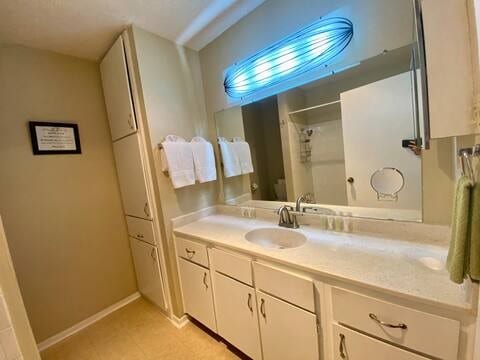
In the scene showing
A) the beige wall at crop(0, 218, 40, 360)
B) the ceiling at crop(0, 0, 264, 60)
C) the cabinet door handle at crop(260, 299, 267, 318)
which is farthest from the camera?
the ceiling at crop(0, 0, 264, 60)

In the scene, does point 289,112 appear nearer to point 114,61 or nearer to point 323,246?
point 323,246

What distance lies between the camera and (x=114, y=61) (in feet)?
5.53

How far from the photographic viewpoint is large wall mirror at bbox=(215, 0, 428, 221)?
1.05 metres

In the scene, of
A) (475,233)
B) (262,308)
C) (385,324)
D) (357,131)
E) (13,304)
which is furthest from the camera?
(357,131)

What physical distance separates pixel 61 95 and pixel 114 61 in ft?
1.80

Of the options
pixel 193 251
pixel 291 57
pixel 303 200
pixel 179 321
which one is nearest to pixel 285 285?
pixel 303 200

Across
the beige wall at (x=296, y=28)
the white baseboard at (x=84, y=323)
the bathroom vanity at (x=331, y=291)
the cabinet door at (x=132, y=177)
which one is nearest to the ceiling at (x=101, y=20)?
the beige wall at (x=296, y=28)

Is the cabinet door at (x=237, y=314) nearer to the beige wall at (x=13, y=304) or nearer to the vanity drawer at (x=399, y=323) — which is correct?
the vanity drawer at (x=399, y=323)

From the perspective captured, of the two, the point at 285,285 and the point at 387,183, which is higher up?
the point at 387,183

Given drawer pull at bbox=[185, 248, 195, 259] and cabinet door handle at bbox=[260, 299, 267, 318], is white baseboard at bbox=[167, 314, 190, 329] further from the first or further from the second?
cabinet door handle at bbox=[260, 299, 267, 318]

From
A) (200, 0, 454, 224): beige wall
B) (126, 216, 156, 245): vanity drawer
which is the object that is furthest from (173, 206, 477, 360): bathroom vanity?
(126, 216, 156, 245): vanity drawer

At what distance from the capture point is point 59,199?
1.75 metres

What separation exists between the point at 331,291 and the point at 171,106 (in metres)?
1.66

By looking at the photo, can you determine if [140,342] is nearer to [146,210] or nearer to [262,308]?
[146,210]
